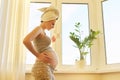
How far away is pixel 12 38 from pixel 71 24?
2.79 feet

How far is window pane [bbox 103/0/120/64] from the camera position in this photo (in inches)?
96.0

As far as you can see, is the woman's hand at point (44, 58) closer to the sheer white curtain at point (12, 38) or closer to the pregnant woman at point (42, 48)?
the pregnant woman at point (42, 48)

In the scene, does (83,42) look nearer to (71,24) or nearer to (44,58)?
(71,24)

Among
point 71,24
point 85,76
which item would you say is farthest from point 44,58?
point 71,24

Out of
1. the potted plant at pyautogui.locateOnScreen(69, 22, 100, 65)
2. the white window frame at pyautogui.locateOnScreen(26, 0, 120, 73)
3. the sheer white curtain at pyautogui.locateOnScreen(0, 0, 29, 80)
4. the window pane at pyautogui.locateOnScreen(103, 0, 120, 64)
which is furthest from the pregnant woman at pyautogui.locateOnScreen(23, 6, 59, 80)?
the window pane at pyautogui.locateOnScreen(103, 0, 120, 64)

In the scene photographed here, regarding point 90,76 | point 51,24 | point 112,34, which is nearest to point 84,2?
point 112,34

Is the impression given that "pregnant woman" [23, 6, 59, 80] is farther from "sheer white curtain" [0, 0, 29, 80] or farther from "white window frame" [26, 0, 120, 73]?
"white window frame" [26, 0, 120, 73]

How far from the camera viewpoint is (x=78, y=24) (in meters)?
2.54

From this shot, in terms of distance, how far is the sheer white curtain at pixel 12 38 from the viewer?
6.71 ft

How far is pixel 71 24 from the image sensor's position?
262 centimetres

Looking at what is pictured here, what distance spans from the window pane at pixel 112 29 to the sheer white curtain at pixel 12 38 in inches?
42.2

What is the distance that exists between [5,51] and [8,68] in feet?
0.60

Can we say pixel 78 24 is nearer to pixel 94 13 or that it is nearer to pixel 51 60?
pixel 94 13

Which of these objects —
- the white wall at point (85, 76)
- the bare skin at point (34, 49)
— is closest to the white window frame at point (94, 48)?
the white wall at point (85, 76)
